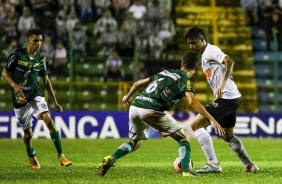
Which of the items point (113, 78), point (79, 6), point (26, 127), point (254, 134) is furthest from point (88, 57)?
point (26, 127)

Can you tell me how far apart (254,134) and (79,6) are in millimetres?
7474

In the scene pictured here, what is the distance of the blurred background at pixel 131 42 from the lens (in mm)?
25234

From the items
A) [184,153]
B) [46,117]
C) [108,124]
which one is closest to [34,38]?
[46,117]

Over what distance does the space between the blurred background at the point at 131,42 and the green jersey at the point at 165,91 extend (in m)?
12.2

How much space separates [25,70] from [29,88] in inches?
12.5

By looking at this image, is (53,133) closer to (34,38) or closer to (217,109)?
(34,38)

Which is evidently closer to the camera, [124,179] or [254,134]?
[124,179]

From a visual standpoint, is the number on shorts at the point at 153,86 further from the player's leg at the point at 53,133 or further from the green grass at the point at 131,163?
the player's leg at the point at 53,133

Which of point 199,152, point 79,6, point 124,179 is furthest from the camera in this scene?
point 79,6

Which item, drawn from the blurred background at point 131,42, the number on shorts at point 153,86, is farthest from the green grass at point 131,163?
the blurred background at point 131,42

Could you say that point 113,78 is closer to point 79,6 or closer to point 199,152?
point 79,6

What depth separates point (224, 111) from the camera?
1373 cm

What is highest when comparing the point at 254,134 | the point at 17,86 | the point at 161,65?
the point at 17,86

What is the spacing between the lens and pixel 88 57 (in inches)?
1006
